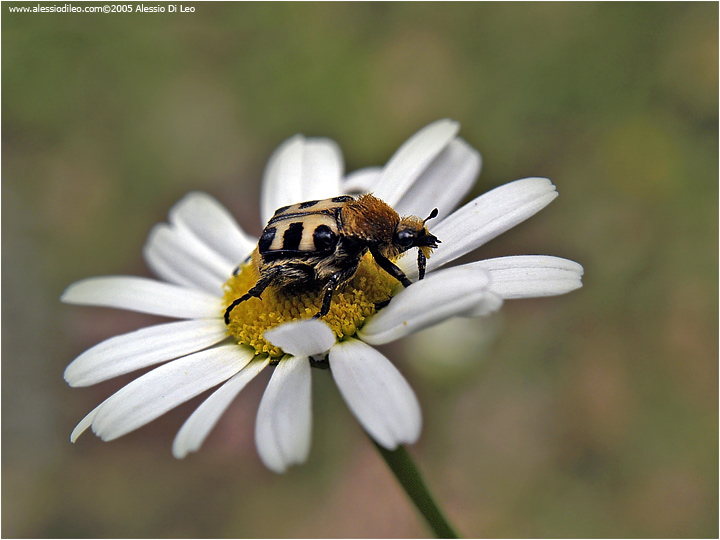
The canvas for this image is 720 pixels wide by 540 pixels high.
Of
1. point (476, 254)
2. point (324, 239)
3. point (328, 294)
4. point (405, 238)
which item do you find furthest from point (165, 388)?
point (476, 254)

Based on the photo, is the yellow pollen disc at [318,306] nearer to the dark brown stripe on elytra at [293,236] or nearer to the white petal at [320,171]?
the dark brown stripe on elytra at [293,236]

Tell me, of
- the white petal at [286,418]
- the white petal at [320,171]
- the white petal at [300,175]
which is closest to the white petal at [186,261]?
the white petal at [300,175]

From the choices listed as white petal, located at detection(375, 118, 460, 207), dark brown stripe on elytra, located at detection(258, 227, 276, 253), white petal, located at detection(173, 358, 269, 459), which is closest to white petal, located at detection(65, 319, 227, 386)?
white petal, located at detection(173, 358, 269, 459)

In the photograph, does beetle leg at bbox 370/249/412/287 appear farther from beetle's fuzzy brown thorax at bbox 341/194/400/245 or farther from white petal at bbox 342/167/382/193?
white petal at bbox 342/167/382/193

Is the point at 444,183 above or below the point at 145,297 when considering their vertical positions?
above

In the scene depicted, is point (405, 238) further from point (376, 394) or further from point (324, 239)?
point (376, 394)

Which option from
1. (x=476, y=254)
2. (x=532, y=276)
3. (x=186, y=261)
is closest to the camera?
(x=532, y=276)

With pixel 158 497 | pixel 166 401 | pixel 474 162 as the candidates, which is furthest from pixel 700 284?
pixel 158 497
